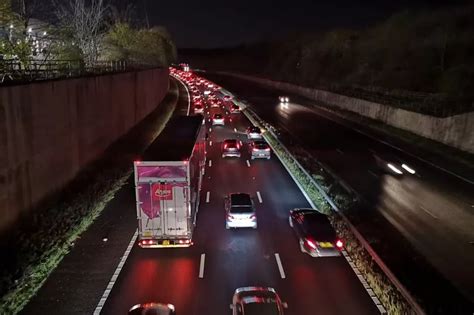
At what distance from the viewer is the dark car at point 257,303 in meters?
12.8

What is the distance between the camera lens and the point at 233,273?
712 inches

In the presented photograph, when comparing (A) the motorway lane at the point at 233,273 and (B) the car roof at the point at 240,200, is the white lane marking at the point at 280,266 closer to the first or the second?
(A) the motorway lane at the point at 233,273

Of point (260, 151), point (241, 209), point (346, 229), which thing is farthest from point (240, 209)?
point (260, 151)

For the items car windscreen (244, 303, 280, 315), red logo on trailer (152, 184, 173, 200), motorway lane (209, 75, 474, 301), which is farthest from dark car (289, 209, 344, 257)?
car windscreen (244, 303, 280, 315)

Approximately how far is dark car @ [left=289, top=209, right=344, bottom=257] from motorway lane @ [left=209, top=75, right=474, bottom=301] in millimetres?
4149

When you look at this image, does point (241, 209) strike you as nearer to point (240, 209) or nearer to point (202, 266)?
point (240, 209)

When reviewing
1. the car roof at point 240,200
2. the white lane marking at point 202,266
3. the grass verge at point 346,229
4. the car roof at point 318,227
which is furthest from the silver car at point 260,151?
the white lane marking at point 202,266

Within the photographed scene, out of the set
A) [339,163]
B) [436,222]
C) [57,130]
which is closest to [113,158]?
[57,130]

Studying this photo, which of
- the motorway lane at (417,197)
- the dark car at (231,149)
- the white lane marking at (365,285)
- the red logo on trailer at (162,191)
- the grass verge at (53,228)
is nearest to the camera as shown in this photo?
the white lane marking at (365,285)

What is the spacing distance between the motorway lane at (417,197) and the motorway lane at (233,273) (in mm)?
4723

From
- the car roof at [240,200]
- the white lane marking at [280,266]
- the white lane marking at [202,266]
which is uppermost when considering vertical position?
the car roof at [240,200]

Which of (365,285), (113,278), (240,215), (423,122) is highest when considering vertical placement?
(423,122)

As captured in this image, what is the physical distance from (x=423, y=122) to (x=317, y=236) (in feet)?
102

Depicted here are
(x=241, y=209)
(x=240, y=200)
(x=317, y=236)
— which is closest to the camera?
(x=317, y=236)
